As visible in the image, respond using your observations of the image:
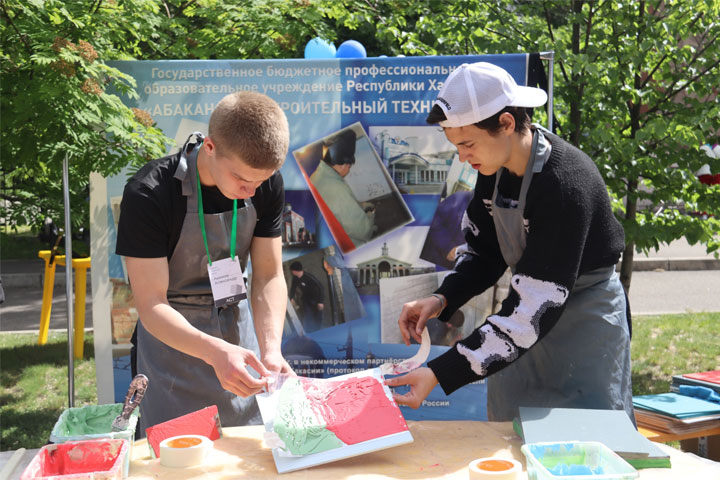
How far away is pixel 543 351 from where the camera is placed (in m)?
2.08

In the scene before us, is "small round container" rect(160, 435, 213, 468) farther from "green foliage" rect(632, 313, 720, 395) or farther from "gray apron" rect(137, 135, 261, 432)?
"green foliage" rect(632, 313, 720, 395)

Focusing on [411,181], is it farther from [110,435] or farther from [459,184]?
[110,435]

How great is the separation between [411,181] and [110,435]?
2157 millimetres

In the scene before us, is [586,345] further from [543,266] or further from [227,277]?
[227,277]

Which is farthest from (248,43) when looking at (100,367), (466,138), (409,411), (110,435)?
(110,435)

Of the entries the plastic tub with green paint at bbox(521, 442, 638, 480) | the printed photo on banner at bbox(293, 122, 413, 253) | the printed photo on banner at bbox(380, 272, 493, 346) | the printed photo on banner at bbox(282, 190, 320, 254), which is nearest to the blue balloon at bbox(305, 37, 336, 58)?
the printed photo on banner at bbox(293, 122, 413, 253)

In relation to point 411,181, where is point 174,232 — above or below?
below

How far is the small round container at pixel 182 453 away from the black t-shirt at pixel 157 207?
1.79 feet

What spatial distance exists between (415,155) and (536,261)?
5.89 ft

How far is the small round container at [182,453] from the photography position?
1.65 meters

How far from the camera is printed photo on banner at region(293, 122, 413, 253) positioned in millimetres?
3471

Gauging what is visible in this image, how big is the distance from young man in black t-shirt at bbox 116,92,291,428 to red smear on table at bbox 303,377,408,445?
0.51 feet

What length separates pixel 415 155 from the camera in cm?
350

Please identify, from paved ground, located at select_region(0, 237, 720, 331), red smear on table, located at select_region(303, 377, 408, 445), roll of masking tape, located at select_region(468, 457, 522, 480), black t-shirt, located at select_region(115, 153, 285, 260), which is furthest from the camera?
paved ground, located at select_region(0, 237, 720, 331)
